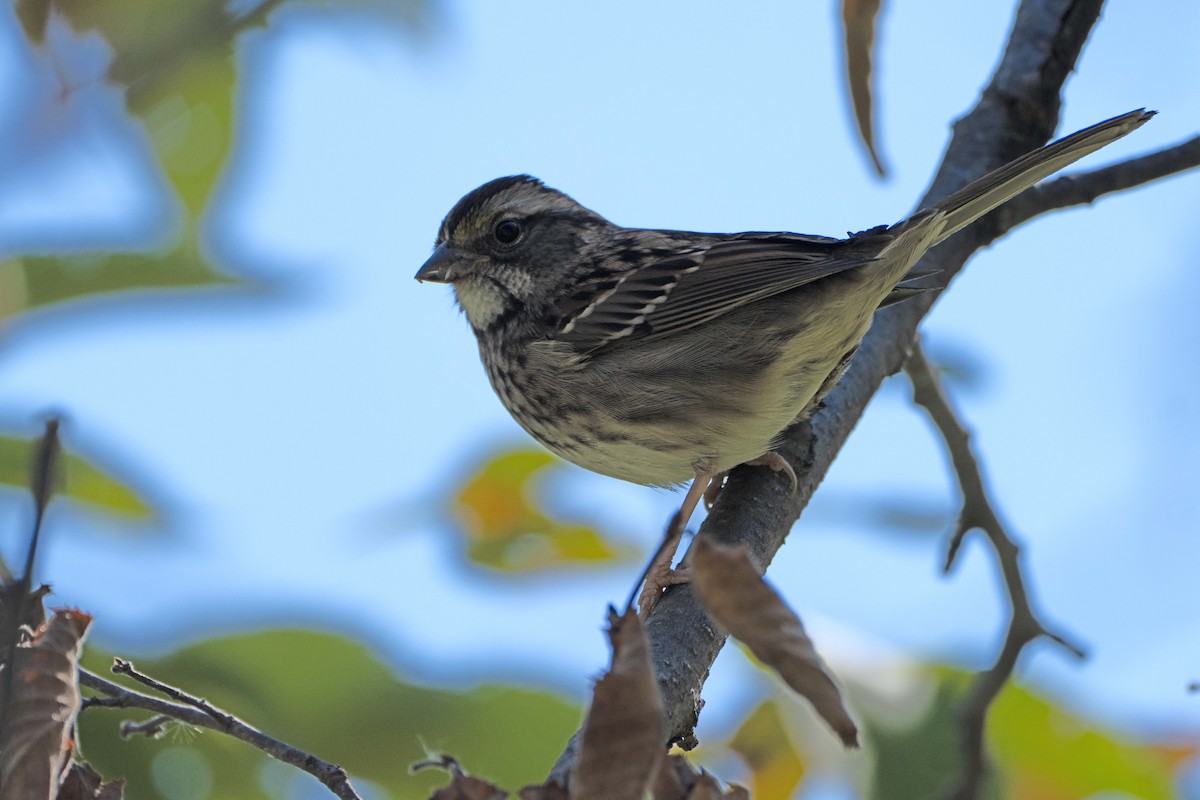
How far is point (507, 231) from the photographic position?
166 inches

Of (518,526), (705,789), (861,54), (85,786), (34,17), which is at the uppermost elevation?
(861,54)

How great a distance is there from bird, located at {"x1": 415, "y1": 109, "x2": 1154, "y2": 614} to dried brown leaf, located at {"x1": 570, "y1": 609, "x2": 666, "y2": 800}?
1.30 metres

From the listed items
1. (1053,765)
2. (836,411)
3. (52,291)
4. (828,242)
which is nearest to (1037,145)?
(828,242)

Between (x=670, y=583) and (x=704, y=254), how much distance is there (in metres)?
1.36

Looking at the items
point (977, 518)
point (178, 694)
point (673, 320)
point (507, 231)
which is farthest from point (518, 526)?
point (178, 694)

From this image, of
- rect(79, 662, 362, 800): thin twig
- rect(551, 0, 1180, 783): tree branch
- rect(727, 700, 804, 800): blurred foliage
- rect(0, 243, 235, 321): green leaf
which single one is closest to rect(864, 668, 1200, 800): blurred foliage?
rect(727, 700, 804, 800): blurred foliage

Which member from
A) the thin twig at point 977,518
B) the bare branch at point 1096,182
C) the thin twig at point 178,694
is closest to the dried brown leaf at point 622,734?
the thin twig at point 178,694

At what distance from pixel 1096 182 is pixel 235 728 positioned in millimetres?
2798

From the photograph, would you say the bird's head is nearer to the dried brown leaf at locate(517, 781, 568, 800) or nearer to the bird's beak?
the bird's beak

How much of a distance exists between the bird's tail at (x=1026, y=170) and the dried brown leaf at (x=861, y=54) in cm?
25

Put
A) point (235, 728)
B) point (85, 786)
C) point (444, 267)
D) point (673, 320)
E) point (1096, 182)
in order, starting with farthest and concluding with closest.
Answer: point (444, 267) < point (673, 320) < point (1096, 182) < point (235, 728) < point (85, 786)

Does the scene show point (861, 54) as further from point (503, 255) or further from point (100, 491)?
point (100, 491)

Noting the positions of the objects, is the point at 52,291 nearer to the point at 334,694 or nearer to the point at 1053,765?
the point at 334,694

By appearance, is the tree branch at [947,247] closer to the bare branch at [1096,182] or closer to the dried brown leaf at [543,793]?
the bare branch at [1096,182]
